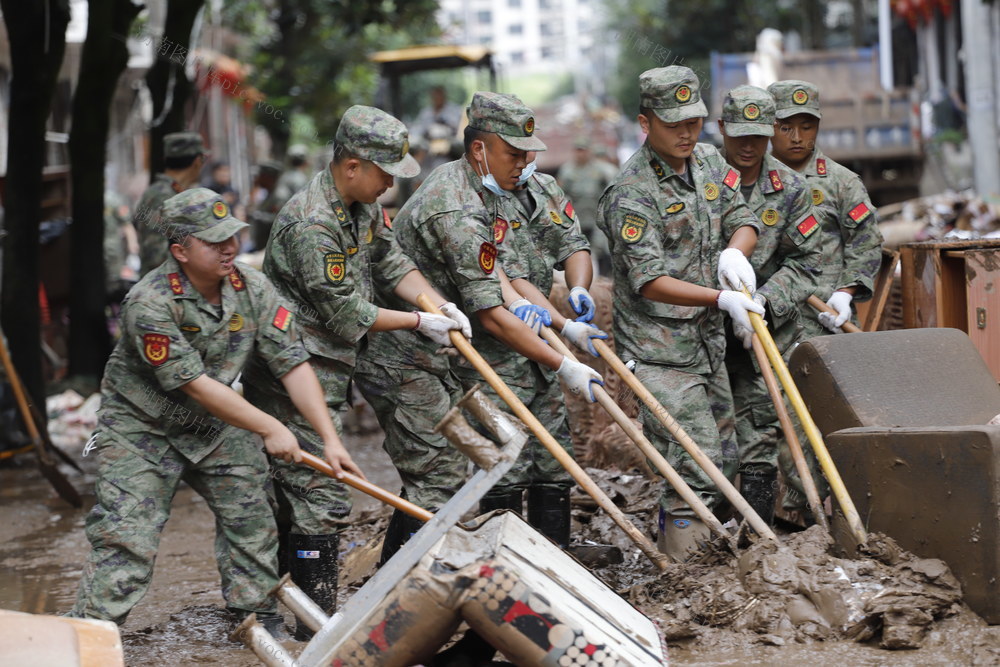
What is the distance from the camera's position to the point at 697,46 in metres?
33.4

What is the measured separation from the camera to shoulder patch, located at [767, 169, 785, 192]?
6.00 m

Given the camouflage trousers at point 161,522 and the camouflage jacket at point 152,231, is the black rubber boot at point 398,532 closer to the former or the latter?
the camouflage trousers at point 161,522

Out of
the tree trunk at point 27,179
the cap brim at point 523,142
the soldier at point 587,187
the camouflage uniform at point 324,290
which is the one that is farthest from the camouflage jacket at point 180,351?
the soldier at point 587,187

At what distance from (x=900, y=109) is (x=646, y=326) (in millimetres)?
13034

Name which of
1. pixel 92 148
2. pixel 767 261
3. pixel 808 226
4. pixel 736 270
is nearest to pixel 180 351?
pixel 736 270

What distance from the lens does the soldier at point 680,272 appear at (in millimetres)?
5305

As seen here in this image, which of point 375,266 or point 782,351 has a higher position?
point 375,266

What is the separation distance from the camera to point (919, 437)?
4383 millimetres

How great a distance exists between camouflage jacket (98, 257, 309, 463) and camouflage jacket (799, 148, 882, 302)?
8.88 ft

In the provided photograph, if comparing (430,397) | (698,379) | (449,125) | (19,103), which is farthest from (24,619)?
(449,125)

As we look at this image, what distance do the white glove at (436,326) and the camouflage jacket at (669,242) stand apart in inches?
33.3

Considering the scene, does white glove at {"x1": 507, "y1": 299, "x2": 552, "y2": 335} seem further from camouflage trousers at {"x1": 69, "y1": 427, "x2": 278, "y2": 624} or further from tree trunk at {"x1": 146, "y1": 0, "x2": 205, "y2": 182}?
tree trunk at {"x1": 146, "y1": 0, "x2": 205, "y2": 182}

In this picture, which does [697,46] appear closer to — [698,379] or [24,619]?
[698,379]

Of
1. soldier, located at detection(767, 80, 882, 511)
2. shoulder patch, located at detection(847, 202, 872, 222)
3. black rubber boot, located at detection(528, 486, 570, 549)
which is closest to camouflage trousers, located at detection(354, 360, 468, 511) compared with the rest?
black rubber boot, located at detection(528, 486, 570, 549)
